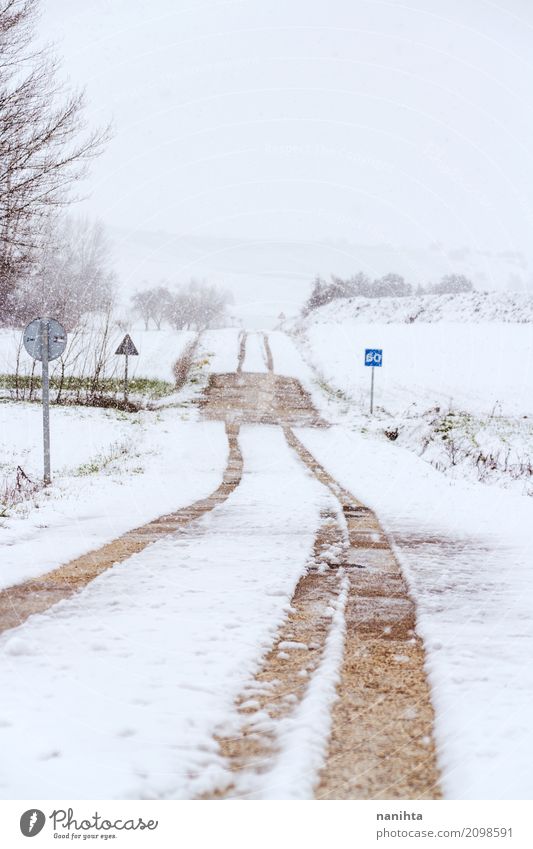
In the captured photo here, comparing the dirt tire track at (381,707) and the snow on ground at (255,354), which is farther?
the snow on ground at (255,354)

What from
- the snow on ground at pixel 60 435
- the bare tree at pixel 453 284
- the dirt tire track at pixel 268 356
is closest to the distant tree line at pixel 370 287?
the bare tree at pixel 453 284

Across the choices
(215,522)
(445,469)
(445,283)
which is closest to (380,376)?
(445,469)

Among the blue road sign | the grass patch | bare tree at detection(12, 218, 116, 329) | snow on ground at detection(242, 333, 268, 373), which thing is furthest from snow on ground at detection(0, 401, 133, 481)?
snow on ground at detection(242, 333, 268, 373)

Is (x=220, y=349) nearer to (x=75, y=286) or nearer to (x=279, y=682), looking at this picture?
(x=75, y=286)

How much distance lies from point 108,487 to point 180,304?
205 ft

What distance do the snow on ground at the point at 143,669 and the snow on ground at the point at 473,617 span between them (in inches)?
40.9

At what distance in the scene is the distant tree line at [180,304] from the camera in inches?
2438

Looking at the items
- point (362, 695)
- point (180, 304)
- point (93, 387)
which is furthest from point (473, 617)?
point (180, 304)

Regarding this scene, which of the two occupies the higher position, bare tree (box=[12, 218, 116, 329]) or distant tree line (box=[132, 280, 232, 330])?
distant tree line (box=[132, 280, 232, 330])

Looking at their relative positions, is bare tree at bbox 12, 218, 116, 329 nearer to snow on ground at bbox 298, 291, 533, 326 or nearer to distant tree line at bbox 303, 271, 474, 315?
snow on ground at bbox 298, 291, 533, 326

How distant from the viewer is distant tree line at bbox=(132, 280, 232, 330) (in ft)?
203

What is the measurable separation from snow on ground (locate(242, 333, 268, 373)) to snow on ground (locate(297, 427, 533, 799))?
26902 mm

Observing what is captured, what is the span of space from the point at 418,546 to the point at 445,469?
23.7 ft

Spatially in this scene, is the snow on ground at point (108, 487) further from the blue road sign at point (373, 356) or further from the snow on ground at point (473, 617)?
the blue road sign at point (373, 356)
